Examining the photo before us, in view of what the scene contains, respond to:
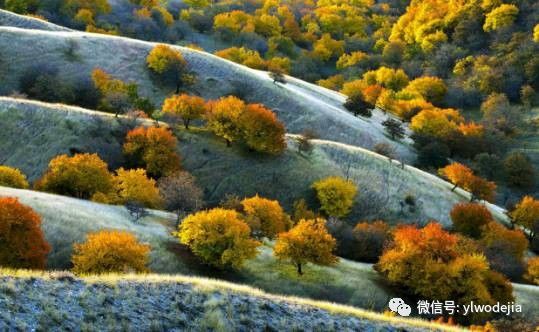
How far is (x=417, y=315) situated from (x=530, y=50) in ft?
384

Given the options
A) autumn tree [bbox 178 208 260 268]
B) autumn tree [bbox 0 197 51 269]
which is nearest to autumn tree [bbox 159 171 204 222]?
autumn tree [bbox 178 208 260 268]

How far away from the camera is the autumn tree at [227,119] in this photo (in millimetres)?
70625

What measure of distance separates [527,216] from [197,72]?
58132 millimetres

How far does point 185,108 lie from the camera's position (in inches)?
2881

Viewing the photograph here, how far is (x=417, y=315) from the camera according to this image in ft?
142

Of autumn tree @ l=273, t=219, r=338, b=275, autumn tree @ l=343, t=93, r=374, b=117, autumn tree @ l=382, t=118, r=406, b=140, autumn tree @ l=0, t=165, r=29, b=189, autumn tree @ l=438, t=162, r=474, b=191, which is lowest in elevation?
autumn tree @ l=0, t=165, r=29, b=189

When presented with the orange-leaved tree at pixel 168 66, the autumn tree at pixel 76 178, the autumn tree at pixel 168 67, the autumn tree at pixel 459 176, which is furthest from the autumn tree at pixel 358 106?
the autumn tree at pixel 76 178

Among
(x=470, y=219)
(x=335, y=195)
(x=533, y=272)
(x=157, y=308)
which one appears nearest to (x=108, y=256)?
(x=157, y=308)

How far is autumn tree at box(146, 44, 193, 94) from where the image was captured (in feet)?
302

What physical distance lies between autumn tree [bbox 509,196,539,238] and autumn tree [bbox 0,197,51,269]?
61.9 metres

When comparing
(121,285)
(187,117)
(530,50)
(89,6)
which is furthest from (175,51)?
(530,50)

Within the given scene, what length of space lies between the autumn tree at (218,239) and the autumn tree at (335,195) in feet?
78.0

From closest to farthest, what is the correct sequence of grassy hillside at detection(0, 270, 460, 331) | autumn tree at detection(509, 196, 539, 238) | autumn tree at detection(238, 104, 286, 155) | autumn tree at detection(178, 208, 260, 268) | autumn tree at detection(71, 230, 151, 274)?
grassy hillside at detection(0, 270, 460, 331), autumn tree at detection(71, 230, 151, 274), autumn tree at detection(178, 208, 260, 268), autumn tree at detection(238, 104, 286, 155), autumn tree at detection(509, 196, 539, 238)

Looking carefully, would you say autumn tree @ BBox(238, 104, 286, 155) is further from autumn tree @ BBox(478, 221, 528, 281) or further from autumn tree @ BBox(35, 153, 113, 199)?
autumn tree @ BBox(478, 221, 528, 281)
